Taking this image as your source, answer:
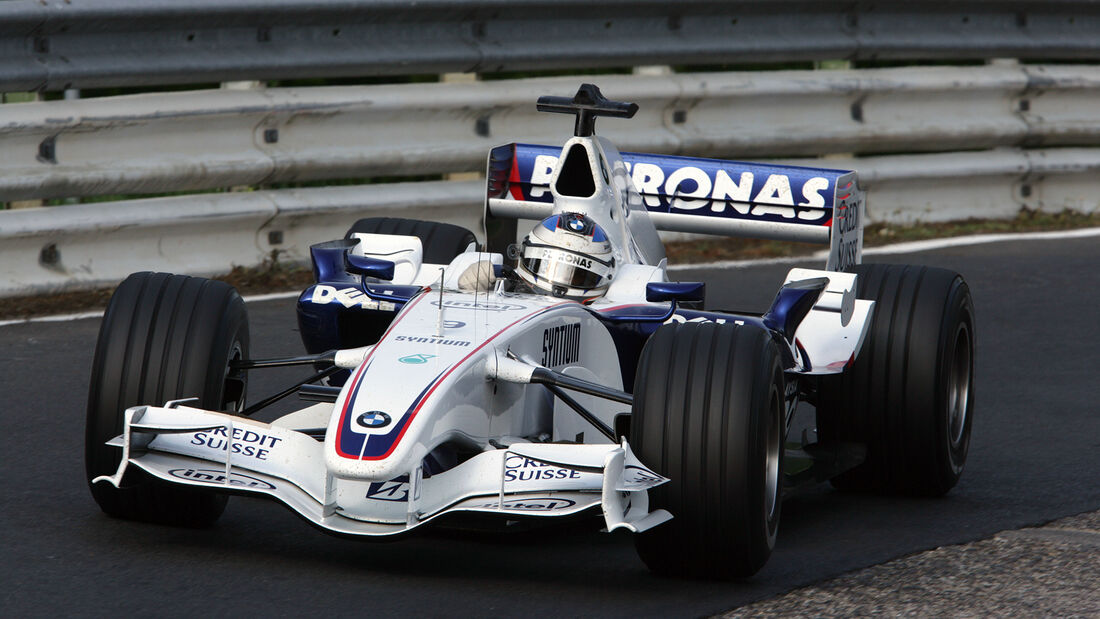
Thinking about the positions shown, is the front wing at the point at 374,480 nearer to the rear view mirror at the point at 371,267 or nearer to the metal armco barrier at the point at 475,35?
the rear view mirror at the point at 371,267

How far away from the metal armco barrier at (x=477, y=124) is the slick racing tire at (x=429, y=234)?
183cm

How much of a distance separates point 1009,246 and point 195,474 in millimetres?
7961

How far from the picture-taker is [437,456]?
5246mm

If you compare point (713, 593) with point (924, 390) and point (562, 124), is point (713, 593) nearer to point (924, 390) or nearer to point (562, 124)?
point (924, 390)

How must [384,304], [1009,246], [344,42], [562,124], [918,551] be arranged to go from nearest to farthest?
[918,551], [384,304], [344,42], [562,124], [1009,246]

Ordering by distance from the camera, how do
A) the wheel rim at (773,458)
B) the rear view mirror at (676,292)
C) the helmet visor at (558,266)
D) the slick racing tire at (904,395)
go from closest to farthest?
the wheel rim at (773,458) < the rear view mirror at (676,292) < the helmet visor at (558,266) < the slick racing tire at (904,395)

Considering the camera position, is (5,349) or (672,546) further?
(5,349)

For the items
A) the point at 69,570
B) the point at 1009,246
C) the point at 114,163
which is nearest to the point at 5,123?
the point at 114,163

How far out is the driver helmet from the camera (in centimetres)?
620

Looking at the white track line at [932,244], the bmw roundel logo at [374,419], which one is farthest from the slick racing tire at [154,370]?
the white track line at [932,244]

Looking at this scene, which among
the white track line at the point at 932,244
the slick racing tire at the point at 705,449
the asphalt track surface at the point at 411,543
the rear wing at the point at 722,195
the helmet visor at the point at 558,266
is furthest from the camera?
the white track line at the point at 932,244

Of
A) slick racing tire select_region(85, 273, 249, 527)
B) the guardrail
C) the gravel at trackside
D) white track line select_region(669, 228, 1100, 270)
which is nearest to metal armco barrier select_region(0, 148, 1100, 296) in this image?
the guardrail

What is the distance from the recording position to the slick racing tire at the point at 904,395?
6.50 m

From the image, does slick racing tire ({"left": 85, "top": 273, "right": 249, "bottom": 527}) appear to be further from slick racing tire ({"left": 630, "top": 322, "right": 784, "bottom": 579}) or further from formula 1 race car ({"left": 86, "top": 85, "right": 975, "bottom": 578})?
slick racing tire ({"left": 630, "top": 322, "right": 784, "bottom": 579})
